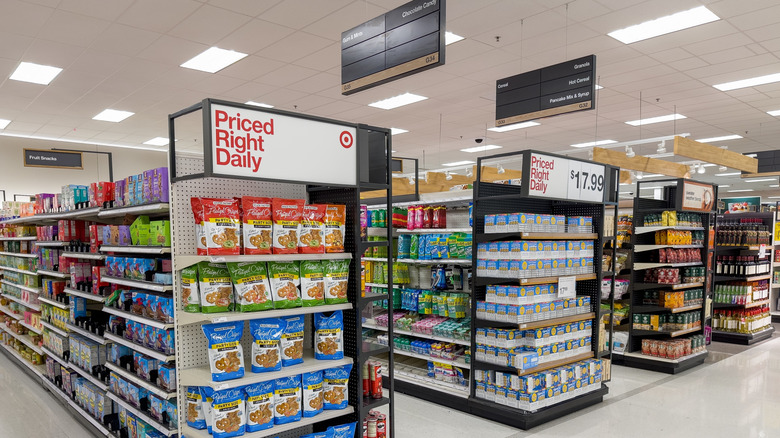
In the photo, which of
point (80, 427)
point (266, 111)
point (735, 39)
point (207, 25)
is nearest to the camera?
point (266, 111)

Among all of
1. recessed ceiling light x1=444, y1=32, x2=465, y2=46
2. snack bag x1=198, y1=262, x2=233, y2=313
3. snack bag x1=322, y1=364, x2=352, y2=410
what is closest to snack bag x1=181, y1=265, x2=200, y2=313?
snack bag x1=198, y1=262, x2=233, y2=313

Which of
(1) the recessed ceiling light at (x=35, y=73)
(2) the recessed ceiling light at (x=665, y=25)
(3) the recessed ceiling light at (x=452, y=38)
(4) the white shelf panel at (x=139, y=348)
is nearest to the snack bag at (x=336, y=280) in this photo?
(4) the white shelf panel at (x=139, y=348)

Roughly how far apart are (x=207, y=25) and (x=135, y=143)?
8273 mm

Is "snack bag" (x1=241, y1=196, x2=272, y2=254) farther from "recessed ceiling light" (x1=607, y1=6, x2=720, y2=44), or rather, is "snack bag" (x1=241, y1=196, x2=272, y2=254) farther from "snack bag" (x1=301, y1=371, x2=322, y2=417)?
"recessed ceiling light" (x1=607, y1=6, x2=720, y2=44)

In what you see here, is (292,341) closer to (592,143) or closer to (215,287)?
(215,287)

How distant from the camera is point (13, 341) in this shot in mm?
7059

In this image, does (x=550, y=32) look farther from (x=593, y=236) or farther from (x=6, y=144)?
(x=6, y=144)

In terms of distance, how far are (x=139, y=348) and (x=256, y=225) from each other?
4.50ft

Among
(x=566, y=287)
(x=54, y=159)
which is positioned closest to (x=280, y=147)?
(x=566, y=287)

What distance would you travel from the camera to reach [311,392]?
2908mm

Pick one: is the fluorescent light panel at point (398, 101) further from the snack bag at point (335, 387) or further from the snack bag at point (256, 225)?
the snack bag at point (335, 387)

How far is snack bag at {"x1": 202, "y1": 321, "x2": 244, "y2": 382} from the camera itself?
2633 millimetres

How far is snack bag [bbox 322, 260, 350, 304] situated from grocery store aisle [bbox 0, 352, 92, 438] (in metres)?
2.92

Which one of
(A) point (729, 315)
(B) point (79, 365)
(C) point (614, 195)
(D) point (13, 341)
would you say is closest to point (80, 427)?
(B) point (79, 365)
